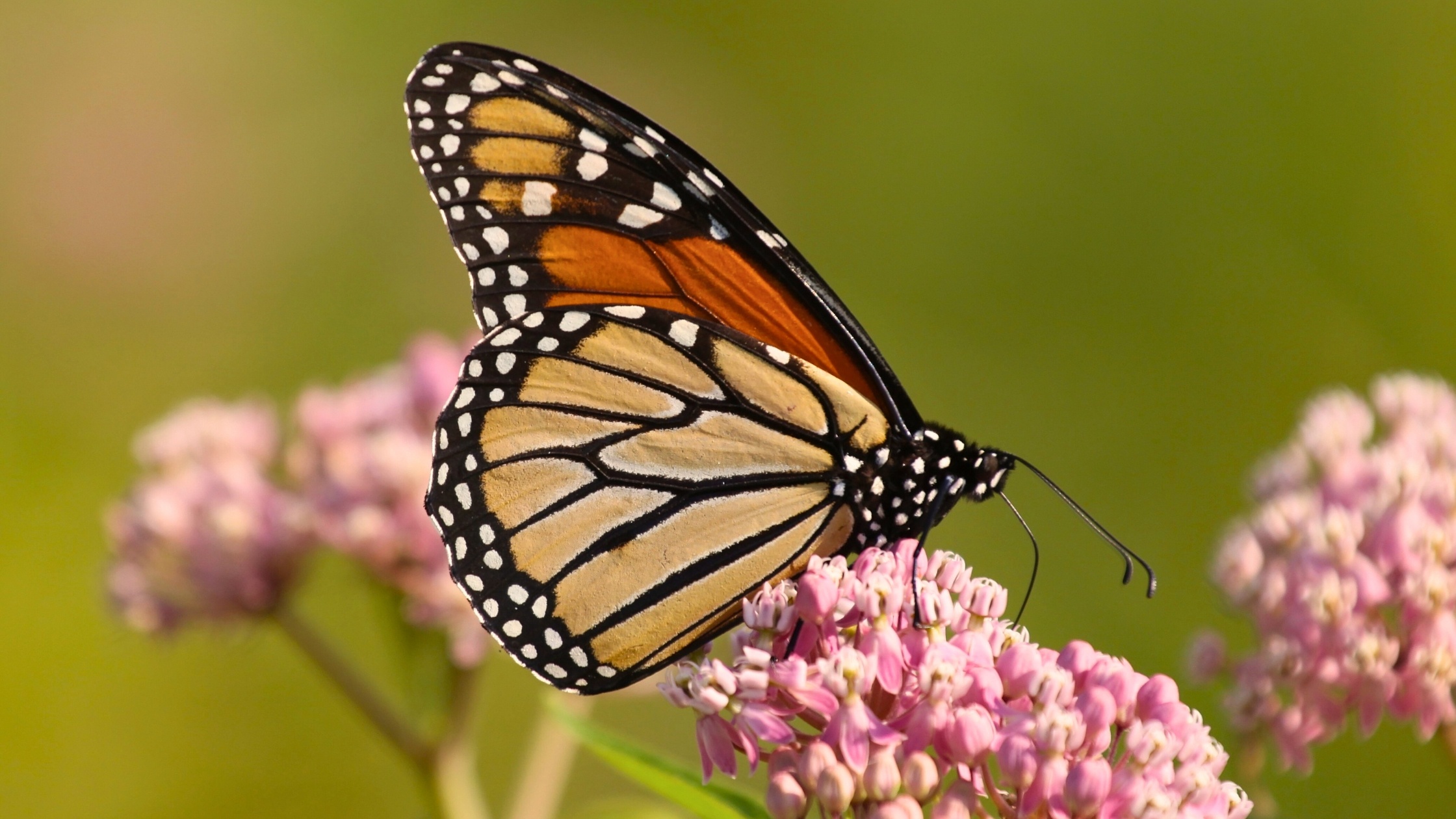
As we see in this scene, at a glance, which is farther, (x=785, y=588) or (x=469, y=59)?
(x=469, y=59)

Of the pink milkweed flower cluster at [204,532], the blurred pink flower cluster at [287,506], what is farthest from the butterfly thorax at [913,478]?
the pink milkweed flower cluster at [204,532]

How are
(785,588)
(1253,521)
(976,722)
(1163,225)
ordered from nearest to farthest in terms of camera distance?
1. (976,722)
2. (785,588)
3. (1253,521)
4. (1163,225)

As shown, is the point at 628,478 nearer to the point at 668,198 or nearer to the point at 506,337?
the point at 506,337

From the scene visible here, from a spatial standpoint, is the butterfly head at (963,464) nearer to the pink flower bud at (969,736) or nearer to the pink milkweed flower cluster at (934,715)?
the pink milkweed flower cluster at (934,715)

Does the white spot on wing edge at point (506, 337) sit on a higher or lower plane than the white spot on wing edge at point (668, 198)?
lower

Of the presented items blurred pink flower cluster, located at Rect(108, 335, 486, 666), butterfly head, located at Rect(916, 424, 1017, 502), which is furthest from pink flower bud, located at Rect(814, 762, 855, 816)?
blurred pink flower cluster, located at Rect(108, 335, 486, 666)

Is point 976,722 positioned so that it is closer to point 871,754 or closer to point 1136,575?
point 871,754

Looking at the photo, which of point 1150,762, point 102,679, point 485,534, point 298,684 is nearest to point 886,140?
point 298,684
